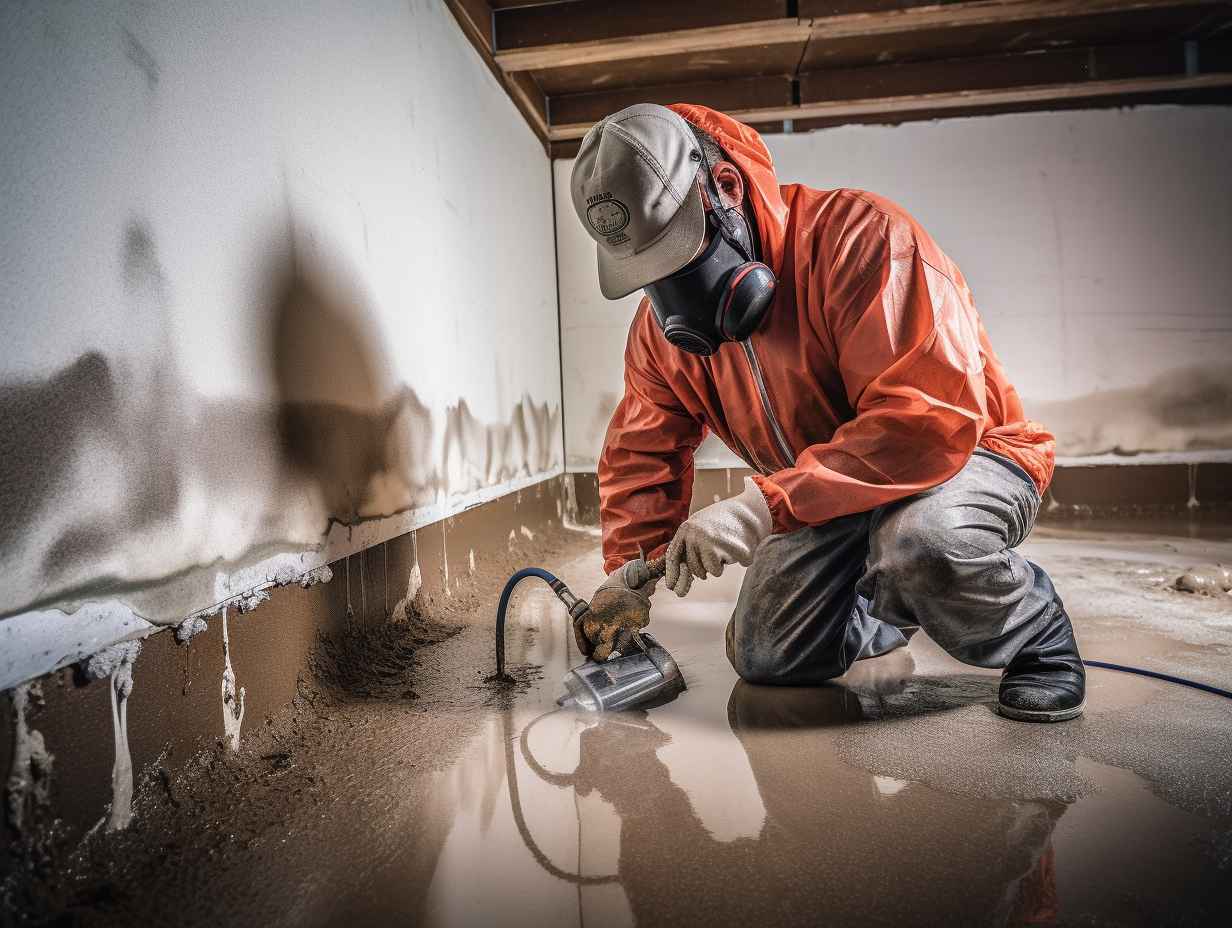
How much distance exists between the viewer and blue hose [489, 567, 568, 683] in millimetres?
1430

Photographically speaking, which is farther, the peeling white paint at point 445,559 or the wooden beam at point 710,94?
the wooden beam at point 710,94

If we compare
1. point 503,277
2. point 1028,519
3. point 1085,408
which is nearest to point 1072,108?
point 1085,408

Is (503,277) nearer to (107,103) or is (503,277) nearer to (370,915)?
(107,103)

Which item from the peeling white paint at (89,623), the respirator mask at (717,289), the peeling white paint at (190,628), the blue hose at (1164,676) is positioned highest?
the respirator mask at (717,289)

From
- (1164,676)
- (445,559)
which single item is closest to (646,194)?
(445,559)

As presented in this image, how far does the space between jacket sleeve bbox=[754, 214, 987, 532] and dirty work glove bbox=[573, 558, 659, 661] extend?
326 millimetres

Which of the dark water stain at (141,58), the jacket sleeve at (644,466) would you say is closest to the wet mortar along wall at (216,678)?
the jacket sleeve at (644,466)

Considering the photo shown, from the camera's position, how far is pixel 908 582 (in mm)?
1279

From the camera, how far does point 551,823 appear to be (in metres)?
1.02

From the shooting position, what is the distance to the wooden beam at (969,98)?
11.1 ft

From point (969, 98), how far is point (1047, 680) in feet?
10.4

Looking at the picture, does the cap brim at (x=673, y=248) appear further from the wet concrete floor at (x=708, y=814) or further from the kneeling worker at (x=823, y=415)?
the wet concrete floor at (x=708, y=814)

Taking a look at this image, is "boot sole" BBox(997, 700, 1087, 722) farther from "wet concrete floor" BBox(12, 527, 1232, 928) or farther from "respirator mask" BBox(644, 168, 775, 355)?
"respirator mask" BBox(644, 168, 775, 355)

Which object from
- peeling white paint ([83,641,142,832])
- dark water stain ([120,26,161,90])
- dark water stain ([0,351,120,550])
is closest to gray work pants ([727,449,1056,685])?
peeling white paint ([83,641,142,832])
